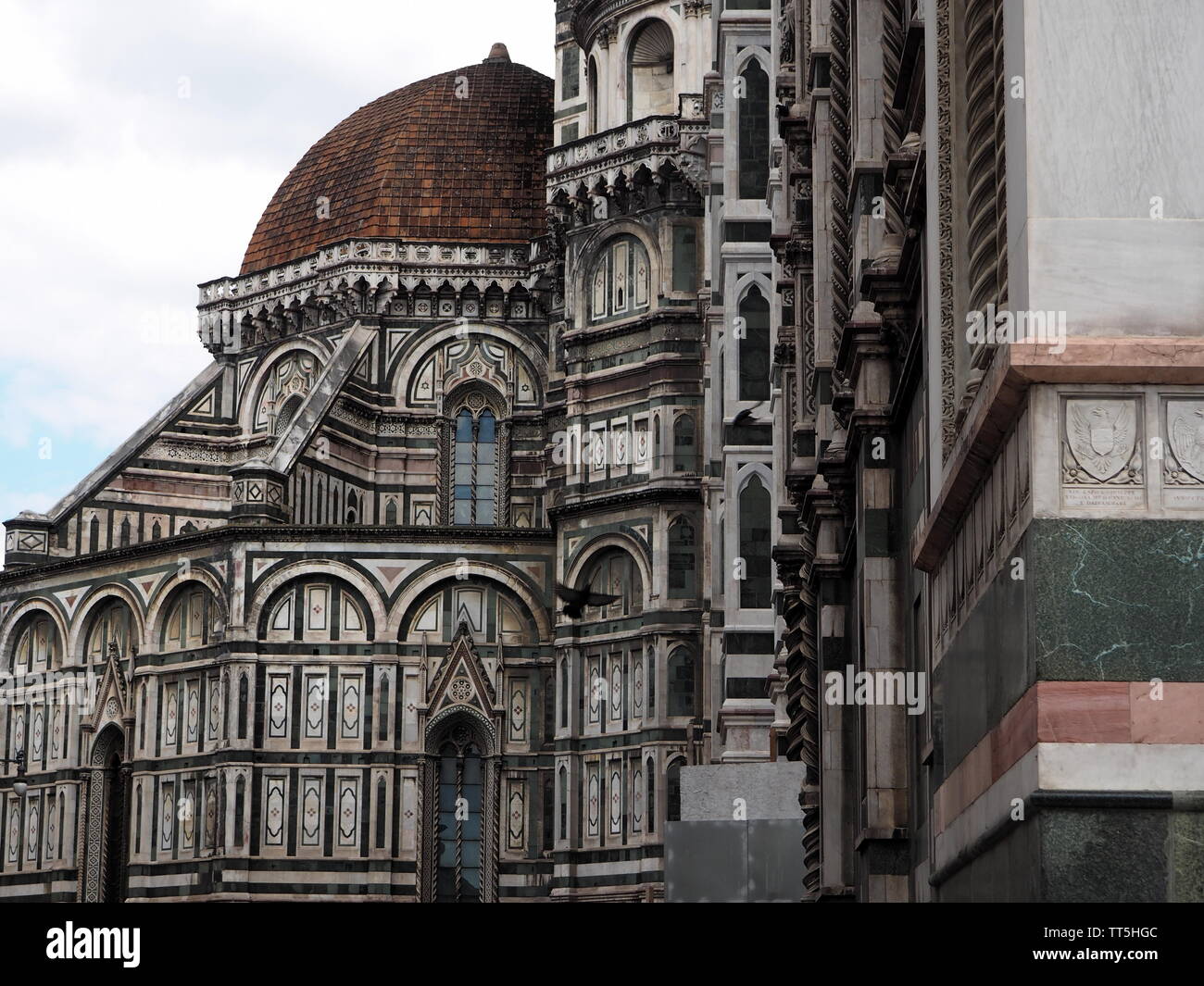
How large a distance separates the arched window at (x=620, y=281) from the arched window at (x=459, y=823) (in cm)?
1035

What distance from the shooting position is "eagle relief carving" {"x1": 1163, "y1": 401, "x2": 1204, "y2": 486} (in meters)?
9.81

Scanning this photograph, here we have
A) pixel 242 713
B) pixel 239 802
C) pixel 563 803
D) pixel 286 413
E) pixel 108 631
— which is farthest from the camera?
pixel 286 413

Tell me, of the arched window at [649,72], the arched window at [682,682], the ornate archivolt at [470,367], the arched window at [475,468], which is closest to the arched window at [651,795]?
the arched window at [682,682]

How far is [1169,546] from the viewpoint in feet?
32.1

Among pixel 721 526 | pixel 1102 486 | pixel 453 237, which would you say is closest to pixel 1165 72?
pixel 1102 486

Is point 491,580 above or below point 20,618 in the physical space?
above

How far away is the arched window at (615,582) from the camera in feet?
175

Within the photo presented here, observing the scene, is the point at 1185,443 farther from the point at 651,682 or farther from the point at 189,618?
the point at 189,618

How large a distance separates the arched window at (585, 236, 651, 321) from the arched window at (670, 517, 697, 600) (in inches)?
210

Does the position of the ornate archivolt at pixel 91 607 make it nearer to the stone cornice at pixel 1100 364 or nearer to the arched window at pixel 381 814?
the arched window at pixel 381 814

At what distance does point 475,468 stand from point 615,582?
858cm

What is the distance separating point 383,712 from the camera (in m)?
55.1

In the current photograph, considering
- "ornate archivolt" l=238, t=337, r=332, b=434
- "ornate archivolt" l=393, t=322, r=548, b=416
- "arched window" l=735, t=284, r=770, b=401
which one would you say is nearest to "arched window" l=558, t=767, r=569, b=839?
"ornate archivolt" l=393, t=322, r=548, b=416

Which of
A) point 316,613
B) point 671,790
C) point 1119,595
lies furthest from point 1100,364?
point 316,613
